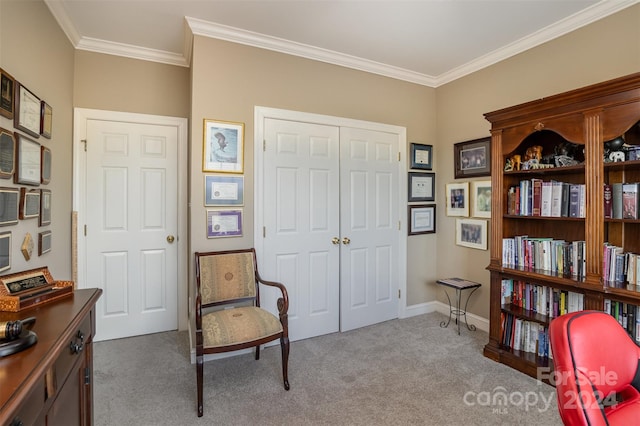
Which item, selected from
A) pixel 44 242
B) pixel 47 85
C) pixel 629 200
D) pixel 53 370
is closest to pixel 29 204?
pixel 44 242

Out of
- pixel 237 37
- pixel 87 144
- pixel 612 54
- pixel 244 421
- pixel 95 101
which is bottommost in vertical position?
pixel 244 421

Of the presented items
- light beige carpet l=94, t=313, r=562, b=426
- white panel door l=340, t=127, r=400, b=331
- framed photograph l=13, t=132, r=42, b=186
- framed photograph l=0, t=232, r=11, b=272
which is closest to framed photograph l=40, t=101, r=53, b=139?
framed photograph l=13, t=132, r=42, b=186

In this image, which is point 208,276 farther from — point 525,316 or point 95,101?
point 525,316

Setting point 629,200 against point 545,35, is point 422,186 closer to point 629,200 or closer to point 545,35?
point 545,35

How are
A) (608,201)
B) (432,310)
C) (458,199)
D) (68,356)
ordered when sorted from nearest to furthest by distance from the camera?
(68,356) < (608,201) < (458,199) < (432,310)

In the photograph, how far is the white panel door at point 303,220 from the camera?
2949mm

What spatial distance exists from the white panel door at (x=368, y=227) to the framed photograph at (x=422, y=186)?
0.21m

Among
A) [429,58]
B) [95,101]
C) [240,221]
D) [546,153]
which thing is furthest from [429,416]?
[95,101]

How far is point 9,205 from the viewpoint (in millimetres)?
1765

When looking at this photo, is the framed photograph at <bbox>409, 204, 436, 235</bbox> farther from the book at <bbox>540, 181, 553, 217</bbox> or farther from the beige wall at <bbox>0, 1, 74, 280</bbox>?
the beige wall at <bbox>0, 1, 74, 280</bbox>

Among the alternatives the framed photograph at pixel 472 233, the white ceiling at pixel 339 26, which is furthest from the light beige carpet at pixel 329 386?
the white ceiling at pixel 339 26

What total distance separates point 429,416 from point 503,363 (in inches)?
40.4

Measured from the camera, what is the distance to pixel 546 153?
2738 mm

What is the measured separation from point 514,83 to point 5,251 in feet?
13.1
